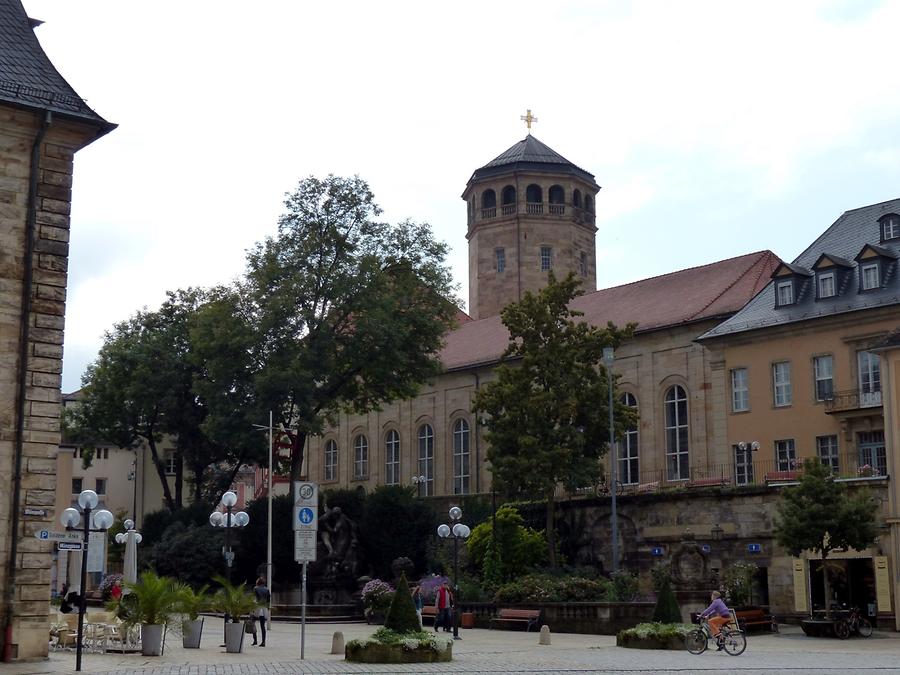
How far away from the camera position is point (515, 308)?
48.2m

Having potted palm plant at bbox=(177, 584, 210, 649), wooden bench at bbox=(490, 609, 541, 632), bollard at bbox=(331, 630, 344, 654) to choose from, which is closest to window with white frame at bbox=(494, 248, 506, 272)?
wooden bench at bbox=(490, 609, 541, 632)

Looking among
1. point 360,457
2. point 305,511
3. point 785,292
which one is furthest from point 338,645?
point 360,457

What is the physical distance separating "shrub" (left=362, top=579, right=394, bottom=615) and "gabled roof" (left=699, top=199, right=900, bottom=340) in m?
17.8

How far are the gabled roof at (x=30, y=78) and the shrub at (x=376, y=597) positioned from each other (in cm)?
2422

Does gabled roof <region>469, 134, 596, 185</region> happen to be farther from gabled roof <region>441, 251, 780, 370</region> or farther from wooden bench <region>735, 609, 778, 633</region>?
wooden bench <region>735, 609, 778, 633</region>

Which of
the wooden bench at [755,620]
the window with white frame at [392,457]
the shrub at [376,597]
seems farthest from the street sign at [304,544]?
the window with white frame at [392,457]

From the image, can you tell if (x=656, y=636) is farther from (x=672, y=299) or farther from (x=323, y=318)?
(x=672, y=299)

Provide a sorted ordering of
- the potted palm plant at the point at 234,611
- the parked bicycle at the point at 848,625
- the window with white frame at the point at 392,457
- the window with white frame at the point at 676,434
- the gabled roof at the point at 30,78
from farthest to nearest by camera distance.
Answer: the window with white frame at the point at 392,457
the window with white frame at the point at 676,434
the parked bicycle at the point at 848,625
the potted palm plant at the point at 234,611
the gabled roof at the point at 30,78

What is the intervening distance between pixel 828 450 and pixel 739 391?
532cm

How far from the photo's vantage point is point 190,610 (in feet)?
90.5

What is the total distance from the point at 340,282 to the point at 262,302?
347 centimetres

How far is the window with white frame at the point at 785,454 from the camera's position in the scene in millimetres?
50281

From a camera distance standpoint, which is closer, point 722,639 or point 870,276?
point 722,639

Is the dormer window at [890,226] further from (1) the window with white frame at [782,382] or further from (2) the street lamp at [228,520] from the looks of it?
(2) the street lamp at [228,520]
